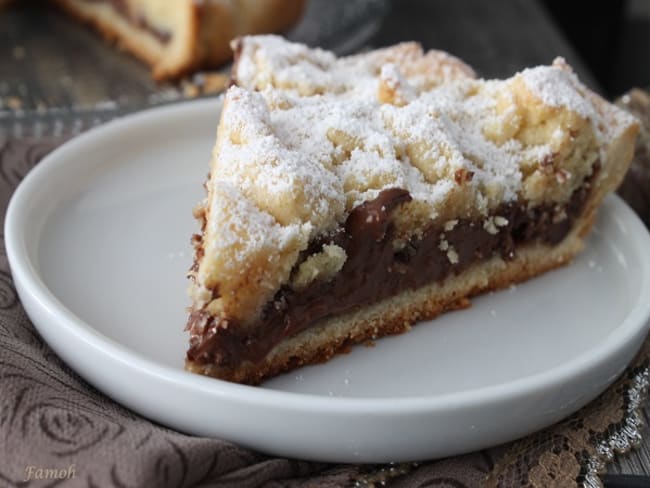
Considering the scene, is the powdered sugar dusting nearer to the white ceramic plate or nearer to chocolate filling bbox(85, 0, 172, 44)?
the white ceramic plate

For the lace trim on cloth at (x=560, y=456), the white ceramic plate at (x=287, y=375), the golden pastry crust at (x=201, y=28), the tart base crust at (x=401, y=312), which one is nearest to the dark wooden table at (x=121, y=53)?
the golden pastry crust at (x=201, y=28)

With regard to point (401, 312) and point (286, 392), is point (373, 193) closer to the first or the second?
point (401, 312)

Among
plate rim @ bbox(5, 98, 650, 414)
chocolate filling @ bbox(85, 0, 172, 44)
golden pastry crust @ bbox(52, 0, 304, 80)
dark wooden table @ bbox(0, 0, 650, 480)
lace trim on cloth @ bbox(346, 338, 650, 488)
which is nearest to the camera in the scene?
plate rim @ bbox(5, 98, 650, 414)

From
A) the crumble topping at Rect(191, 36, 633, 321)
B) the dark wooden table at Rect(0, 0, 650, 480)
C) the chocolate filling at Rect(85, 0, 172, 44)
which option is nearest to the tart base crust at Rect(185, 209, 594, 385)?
the crumble topping at Rect(191, 36, 633, 321)

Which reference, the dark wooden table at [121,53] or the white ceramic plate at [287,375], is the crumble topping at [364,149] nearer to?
the white ceramic plate at [287,375]

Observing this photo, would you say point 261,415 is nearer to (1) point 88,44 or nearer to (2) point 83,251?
(2) point 83,251
